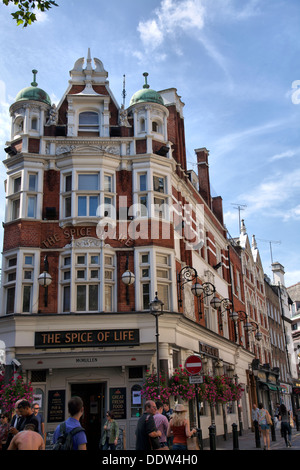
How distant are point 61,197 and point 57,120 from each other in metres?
3.81

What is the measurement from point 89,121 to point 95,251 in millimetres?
6371

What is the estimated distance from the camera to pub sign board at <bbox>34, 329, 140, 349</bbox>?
19.6 metres

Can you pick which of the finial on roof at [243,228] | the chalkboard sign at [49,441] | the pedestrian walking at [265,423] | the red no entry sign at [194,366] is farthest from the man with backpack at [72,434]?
the finial on roof at [243,228]

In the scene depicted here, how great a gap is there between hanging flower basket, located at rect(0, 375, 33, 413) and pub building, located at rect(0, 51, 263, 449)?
73 cm

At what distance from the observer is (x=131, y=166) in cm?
2270

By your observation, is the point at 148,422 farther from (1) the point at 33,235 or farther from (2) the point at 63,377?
(1) the point at 33,235

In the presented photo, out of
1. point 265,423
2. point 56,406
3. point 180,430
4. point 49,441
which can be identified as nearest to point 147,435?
point 180,430

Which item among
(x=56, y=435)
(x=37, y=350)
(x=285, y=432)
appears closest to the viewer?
(x=56, y=435)

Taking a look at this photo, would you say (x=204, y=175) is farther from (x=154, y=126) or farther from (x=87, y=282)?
(x=87, y=282)

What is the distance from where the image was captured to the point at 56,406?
1927cm

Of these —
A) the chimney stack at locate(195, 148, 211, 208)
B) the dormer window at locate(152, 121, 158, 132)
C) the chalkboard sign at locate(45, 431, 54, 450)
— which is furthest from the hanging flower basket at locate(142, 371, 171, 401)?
the chimney stack at locate(195, 148, 211, 208)

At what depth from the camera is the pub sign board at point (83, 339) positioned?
19609 mm
